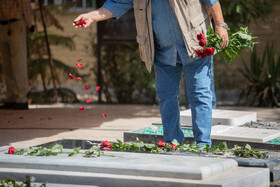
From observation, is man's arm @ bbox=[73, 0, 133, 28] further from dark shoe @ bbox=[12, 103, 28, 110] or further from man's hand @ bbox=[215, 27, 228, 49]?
dark shoe @ bbox=[12, 103, 28, 110]

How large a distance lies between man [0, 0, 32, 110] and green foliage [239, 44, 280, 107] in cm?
396

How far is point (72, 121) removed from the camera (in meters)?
7.64

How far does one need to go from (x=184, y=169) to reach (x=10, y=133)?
375 centimetres

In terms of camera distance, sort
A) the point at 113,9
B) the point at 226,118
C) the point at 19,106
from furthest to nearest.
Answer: the point at 19,106 → the point at 226,118 → the point at 113,9

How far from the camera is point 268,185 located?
346 centimetres

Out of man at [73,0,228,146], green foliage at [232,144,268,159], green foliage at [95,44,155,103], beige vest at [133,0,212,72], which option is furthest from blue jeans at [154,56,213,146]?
green foliage at [95,44,155,103]

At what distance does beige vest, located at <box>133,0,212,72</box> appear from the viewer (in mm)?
4234

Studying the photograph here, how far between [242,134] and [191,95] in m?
1.08

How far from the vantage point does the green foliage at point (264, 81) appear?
960cm

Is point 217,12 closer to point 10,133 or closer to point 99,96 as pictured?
point 10,133

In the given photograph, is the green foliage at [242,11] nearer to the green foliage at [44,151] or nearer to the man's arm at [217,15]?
the man's arm at [217,15]

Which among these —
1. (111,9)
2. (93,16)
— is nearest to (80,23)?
(93,16)

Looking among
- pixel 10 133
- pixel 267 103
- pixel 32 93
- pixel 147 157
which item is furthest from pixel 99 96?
pixel 147 157

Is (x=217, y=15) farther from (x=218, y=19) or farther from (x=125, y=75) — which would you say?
(x=125, y=75)
